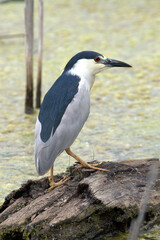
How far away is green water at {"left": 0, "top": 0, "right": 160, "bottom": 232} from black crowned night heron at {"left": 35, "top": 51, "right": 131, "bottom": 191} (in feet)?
2.07

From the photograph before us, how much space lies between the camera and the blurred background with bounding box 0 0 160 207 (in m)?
4.72

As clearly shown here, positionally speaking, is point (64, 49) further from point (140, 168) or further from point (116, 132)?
point (140, 168)

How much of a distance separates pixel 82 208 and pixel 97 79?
3.50 metres

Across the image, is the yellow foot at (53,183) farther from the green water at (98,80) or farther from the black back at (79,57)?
the black back at (79,57)

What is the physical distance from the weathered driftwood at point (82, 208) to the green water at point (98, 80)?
62 centimetres

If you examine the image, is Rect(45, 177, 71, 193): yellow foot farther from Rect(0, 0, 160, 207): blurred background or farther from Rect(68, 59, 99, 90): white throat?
Rect(68, 59, 99, 90): white throat

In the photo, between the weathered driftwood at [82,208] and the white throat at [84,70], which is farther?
the white throat at [84,70]

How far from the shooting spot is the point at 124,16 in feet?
27.6

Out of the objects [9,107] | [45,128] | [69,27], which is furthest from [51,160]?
Result: [69,27]

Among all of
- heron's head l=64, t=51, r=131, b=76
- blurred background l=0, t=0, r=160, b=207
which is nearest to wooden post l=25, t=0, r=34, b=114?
blurred background l=0, t=0, r=160, b=207

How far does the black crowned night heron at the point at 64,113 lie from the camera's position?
346 cm

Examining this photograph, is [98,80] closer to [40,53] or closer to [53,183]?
[40,53]

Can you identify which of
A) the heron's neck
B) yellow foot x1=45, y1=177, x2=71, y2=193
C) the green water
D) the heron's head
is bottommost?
the green water

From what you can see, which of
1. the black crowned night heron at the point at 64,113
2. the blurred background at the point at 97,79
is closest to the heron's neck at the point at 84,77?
the black crowned night heron at the point at 64,113
